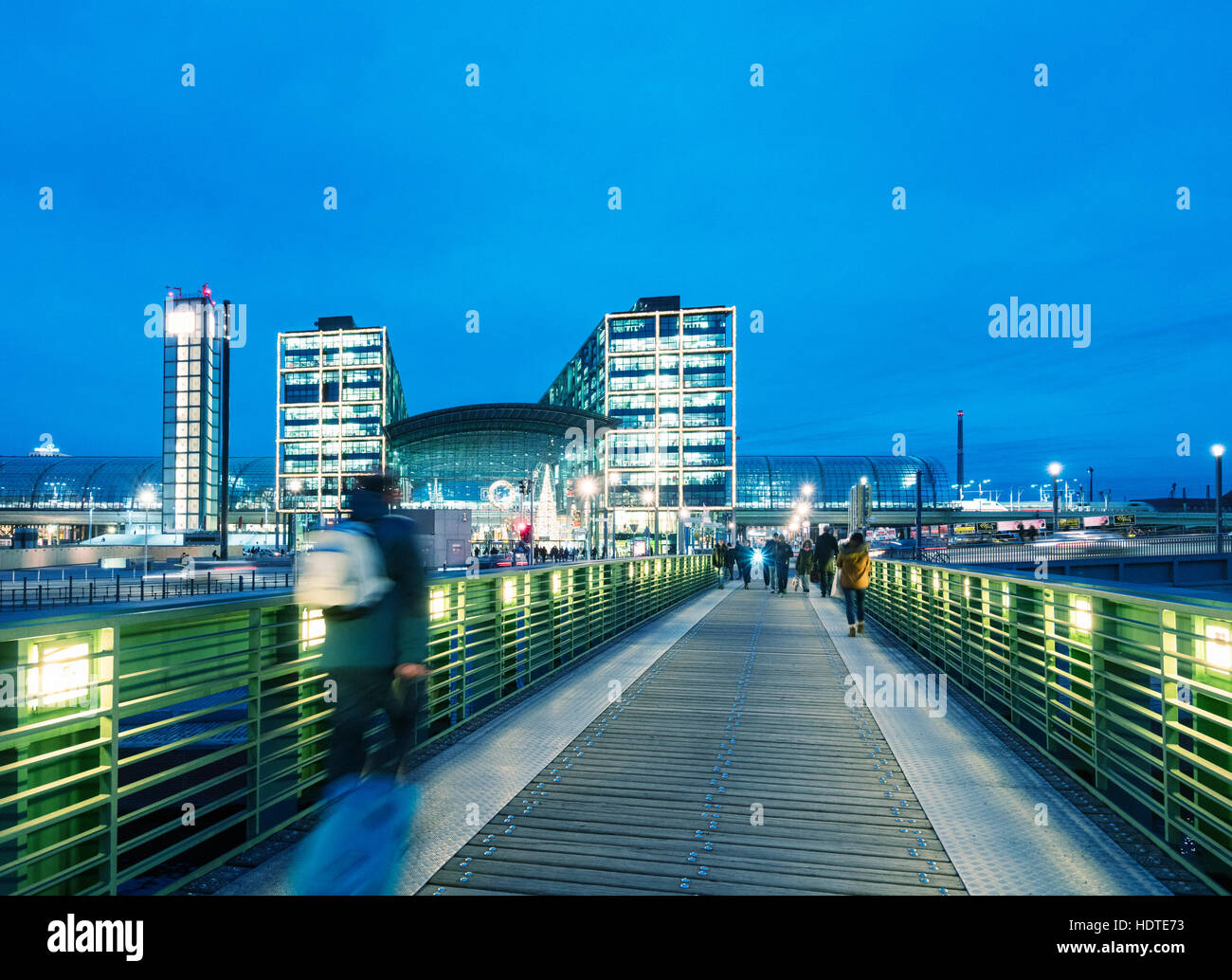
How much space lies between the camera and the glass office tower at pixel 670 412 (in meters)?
94.0

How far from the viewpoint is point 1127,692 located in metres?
4.69

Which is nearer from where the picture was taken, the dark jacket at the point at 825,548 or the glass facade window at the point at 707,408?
the dark jacket at the point at 825,548

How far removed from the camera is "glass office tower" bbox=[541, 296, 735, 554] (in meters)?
94.0

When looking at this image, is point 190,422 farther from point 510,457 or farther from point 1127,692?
point 1127,692

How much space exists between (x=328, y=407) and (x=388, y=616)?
113347mm

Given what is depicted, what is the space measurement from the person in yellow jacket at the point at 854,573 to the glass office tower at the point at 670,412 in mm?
78665

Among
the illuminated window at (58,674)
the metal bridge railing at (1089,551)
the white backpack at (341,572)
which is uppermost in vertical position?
the white backpack at (341,572)

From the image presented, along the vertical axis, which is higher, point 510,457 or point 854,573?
point 510,457

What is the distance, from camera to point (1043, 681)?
5.71m

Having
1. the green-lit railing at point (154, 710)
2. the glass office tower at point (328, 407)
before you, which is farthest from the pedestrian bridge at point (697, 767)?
the glass office tower at point (328, 407)

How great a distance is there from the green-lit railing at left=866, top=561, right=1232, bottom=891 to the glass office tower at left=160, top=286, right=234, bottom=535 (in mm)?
60837

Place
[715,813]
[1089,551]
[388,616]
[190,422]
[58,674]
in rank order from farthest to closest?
Result: 1. [190,422]
2. [1089,551]
3. [715,813]
4. [388,616]
5. [58,674]

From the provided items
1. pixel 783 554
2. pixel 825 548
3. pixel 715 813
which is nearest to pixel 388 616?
pixel 715 813
